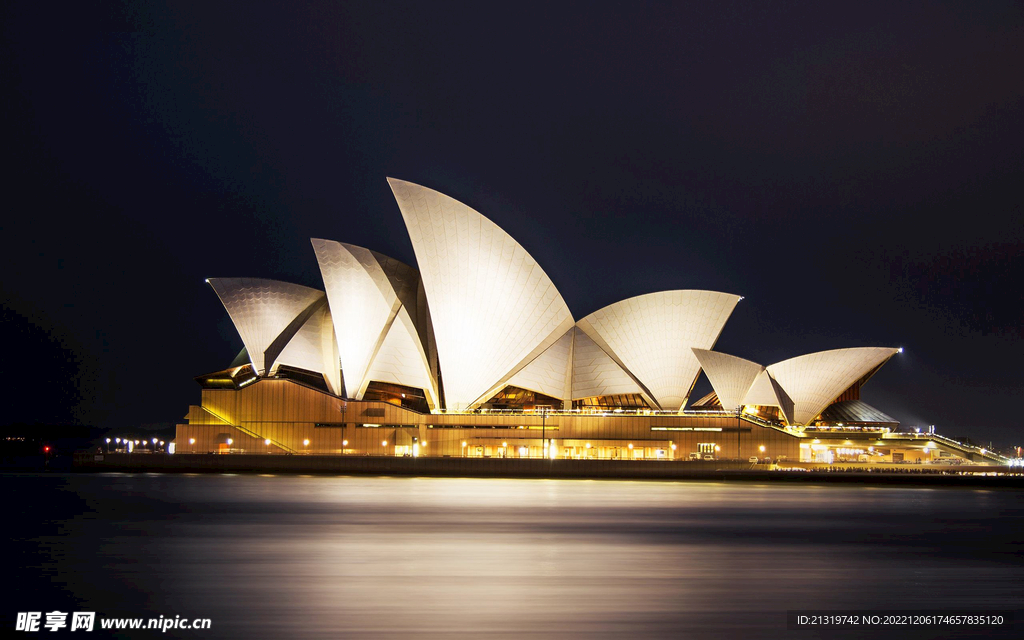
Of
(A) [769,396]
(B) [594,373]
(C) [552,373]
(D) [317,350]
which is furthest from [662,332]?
(D) [317,350]

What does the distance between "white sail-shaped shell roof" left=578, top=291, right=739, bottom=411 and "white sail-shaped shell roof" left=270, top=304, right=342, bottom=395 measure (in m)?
19.8

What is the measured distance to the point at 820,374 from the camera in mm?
63969

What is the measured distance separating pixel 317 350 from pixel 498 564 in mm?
47062

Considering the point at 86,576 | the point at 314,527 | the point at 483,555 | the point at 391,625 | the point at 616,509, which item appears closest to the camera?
the point at 391,625

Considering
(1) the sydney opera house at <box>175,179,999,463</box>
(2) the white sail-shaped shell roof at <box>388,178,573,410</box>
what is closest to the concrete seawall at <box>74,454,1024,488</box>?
(1) the sydney opera house at <box>175,179,999,463</box>

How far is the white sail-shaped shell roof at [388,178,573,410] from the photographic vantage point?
51.3m

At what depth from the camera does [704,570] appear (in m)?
15.6

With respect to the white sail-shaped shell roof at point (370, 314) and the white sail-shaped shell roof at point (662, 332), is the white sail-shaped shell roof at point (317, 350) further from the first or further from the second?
the white sail-shaped shell roof at point (662, 332)

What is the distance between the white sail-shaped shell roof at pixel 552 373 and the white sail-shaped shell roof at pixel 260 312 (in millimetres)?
17597

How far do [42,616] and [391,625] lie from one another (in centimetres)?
484

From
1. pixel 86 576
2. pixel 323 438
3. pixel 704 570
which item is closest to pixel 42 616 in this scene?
pixel 86 576

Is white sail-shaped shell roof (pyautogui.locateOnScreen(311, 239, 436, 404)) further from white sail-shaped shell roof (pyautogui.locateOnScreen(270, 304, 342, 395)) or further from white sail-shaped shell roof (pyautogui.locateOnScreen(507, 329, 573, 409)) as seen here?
white sail-shaped shell roof (pyautogui.locateOnScreen(507, 329, 573, 409))

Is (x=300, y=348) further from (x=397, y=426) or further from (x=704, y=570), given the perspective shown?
(x=704, y=570)

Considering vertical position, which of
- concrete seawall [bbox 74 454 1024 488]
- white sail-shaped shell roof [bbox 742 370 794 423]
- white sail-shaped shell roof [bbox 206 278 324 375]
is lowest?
concrete seawall [bbox 74 454 1024 488]
